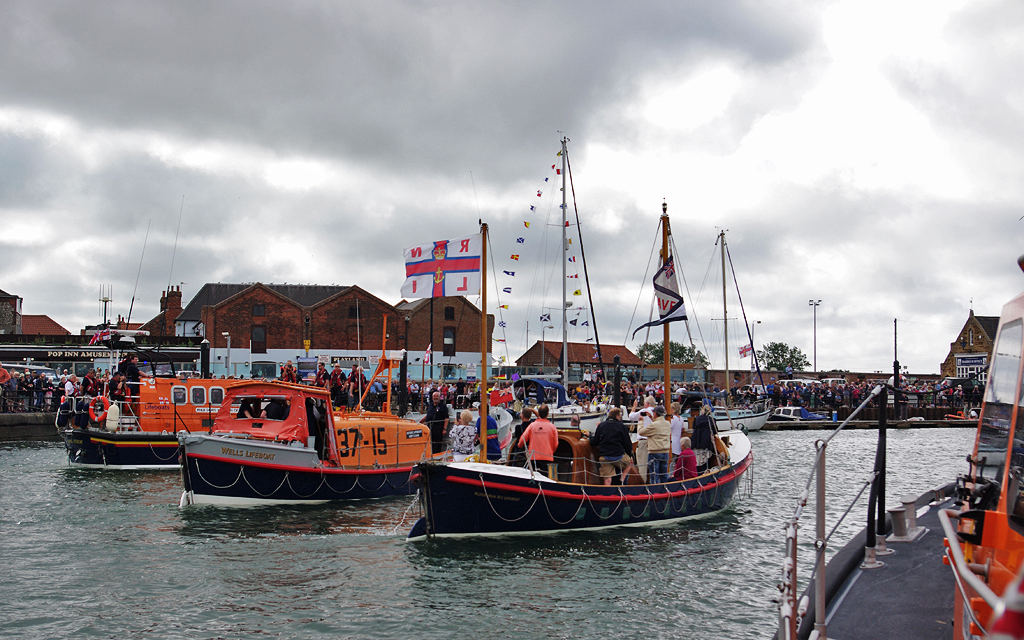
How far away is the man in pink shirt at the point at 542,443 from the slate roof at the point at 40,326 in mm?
91431

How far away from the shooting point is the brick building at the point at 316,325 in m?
64.2

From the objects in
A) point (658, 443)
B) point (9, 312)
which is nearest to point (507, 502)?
point (658, 443)

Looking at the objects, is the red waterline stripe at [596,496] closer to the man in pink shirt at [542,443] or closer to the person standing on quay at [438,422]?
the man in pink shirt at [542,443]

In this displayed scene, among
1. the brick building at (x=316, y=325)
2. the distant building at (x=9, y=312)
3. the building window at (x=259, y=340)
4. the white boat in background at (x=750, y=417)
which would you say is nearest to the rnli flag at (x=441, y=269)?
the white boat in background at (x=750, y=417)

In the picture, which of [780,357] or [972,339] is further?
[780,357]

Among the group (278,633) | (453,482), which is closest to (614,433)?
(453,482)

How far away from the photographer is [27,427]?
34.4 m

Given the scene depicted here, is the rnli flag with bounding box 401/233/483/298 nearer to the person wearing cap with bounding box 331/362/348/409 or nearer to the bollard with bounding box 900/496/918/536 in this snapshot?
the bollard with bounding box 900/496/918/536

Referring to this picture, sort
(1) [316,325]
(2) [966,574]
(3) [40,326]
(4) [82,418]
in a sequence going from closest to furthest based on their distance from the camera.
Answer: (2) [966,574]
(4) [82,418]
(1) [316,325]
(3) [40,326]

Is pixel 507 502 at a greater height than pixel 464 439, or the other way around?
pixel 464 439

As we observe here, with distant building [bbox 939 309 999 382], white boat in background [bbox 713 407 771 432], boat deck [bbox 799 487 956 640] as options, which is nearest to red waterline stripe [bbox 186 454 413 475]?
boat deck [bbox 799 487 956 640]

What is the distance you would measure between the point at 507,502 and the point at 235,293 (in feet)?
210

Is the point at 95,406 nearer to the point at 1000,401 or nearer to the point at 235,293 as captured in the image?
the point at 1000,401

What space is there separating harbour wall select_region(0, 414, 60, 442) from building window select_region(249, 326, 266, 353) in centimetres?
3075
